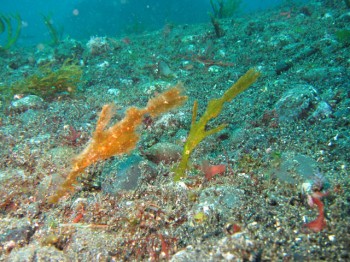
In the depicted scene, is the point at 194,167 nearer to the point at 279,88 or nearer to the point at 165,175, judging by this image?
the point at 165,175

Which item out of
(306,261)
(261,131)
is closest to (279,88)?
(261,131)

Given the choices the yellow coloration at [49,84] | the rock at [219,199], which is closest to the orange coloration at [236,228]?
the rock at [219,199]

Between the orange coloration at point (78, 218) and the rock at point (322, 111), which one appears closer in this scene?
the orange coloration at point (78, 218)

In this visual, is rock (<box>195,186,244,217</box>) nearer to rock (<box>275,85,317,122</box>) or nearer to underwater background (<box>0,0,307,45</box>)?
rock (<box>275,85,317,122</box>)

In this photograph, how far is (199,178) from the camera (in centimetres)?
301

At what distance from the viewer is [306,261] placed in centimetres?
187

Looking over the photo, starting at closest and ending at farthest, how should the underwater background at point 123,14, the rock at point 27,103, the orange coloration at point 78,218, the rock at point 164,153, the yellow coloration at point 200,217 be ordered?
the yellow coloration at point 200,217
the orange coloration at point 78,218
the rock at point 164,153
the rock at point 27,103
the underwater background at point 123,14

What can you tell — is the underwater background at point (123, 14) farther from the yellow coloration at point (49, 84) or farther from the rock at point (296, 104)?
the rock at point (296, 104)

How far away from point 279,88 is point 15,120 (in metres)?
5.27

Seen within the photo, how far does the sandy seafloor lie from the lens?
2.21 m

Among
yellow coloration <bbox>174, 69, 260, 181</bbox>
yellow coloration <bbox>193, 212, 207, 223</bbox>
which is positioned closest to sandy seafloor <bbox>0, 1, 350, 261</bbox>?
yellow coloration <bbox>193, 212, 207, 223</bbox>

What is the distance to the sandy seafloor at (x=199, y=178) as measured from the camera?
7.27 ft

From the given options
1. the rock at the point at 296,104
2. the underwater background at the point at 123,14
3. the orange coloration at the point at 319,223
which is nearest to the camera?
the orange coloration at the point at 319,223

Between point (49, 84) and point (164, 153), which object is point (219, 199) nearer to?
point (164, 153)
